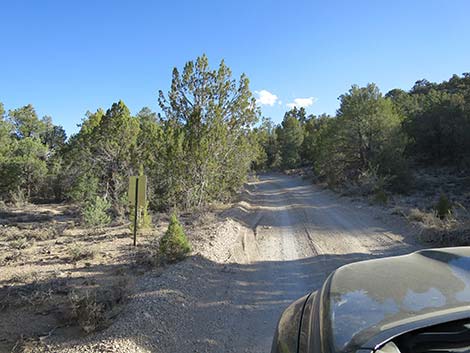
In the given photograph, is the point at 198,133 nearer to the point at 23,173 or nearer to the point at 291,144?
the point at 23,173

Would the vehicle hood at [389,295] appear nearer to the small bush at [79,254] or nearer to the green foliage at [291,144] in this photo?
the small bush at [79,254]

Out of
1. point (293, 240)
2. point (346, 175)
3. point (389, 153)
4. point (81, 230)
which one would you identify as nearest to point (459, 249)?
point (293, 240)

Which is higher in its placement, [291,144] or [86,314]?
[291,144]

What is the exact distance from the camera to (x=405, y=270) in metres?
2.31

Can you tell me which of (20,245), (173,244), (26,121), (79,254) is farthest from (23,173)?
(26,121)

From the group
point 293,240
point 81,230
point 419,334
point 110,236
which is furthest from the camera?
point 81,230

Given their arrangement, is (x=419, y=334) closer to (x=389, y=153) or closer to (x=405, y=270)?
(x=405, y=270)

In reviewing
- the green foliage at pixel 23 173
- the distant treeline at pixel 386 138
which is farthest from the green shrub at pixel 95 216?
the green foliage at pixel 23 173

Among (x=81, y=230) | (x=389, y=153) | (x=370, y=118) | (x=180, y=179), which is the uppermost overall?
(x=370, y=118)

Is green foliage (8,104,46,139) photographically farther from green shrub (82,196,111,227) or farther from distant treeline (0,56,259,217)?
green shrub (82,196,111,227)

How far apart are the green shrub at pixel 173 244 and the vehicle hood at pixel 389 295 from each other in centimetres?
468

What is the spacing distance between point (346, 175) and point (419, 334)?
2469 cm

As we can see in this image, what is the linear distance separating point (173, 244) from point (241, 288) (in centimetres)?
189

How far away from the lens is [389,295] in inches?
74.7
